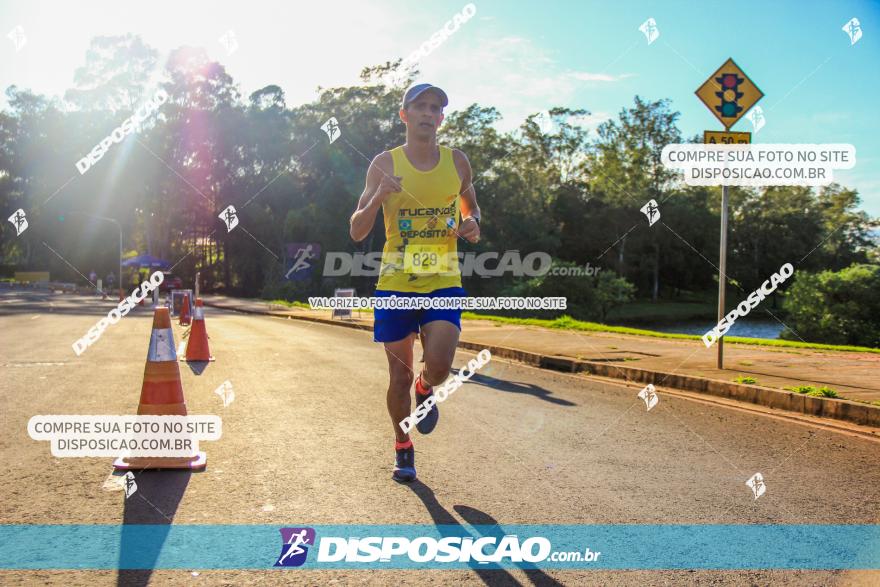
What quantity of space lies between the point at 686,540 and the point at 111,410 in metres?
5.25

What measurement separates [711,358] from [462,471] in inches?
273

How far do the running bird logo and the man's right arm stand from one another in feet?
5.67

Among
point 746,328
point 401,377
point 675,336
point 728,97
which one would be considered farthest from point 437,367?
point 746,328

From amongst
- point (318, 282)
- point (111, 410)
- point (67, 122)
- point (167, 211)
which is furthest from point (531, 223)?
point (111, 410)

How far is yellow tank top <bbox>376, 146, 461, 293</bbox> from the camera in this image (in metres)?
4.48

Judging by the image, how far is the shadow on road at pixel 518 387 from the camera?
7.94 meters

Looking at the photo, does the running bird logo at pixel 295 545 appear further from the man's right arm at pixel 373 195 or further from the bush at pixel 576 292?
the bush at pixel 576 292

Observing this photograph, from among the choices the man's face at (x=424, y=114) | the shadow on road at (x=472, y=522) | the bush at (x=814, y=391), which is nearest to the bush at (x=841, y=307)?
the bush at (x=814, y=391)

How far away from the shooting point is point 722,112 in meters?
9.42

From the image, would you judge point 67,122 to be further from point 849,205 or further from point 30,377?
point 849,205

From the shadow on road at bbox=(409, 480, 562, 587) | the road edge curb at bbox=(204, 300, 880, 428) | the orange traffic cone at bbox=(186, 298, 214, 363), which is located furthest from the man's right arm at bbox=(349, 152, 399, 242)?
the orange traffic cone at bbox=(186, 298, 214, 363)

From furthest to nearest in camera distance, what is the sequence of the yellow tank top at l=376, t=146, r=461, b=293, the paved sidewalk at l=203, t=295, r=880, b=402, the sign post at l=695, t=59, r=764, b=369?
the sign post at l=695, t=59, r=764, b=369, the paved sidewalk at l=203, t=295, r=880, b=402, the yellow tank top at l=376, t=146, r=461, b=293

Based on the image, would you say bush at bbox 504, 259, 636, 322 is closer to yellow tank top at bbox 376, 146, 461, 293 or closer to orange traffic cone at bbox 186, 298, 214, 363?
orange traffic cone at bbox 186, 298, 214, 363

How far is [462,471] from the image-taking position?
482 centimetres
